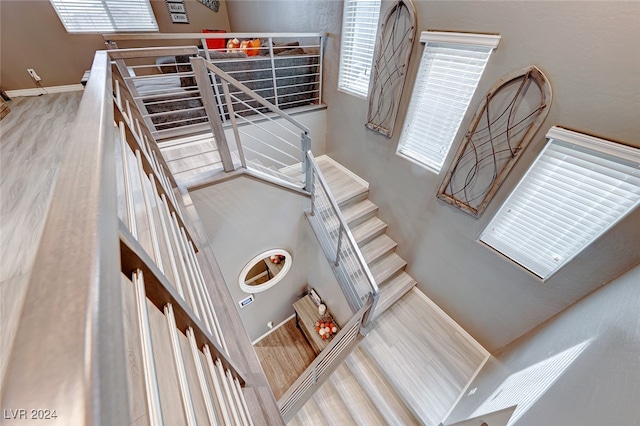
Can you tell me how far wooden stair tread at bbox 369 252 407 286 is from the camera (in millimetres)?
2816

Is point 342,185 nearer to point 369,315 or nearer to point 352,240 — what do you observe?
point 352,240

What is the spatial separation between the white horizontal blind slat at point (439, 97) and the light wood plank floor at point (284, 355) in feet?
10.2

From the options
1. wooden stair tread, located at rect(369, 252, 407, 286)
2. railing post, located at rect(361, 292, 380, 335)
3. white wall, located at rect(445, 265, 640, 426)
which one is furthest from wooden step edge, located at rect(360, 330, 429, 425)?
wooden stair tread, located at rect(369, 252, 407, 286)

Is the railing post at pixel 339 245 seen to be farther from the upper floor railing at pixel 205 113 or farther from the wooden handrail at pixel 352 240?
the upper floor railing at pixel 205 113

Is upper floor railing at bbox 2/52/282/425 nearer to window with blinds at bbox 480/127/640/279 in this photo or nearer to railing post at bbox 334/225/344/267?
railing post at bbox 334/225/344/267

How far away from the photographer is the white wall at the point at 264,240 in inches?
84.4

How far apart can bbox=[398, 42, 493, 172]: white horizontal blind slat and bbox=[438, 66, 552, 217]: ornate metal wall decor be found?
166mm

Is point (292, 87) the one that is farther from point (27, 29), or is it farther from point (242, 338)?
point (27, 29)

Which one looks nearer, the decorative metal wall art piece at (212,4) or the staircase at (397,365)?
the staircase at (397,365)

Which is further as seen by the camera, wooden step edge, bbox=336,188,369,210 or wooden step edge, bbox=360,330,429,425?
wooden step edge, bbox=336,188,369,210

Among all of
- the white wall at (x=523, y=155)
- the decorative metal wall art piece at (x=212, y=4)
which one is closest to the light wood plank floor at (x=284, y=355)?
the white wall at (x=523, y=155)

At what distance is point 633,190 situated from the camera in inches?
50.4

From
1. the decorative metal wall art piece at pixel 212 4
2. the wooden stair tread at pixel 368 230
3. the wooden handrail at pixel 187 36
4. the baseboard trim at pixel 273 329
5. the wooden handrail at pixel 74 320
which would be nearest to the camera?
the wooden handrail at pixel 74 320

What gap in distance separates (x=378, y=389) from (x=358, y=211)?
192 centimetres
